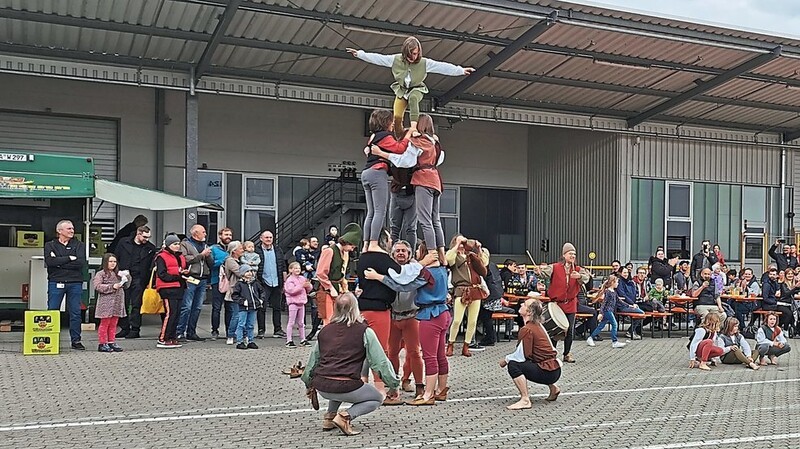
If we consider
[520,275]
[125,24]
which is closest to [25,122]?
[125,24]

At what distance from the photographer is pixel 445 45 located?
16844mm

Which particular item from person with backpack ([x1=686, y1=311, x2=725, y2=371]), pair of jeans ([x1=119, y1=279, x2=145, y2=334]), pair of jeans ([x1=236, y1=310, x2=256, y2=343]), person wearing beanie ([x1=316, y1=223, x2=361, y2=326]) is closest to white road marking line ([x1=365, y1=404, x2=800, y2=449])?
person wearing beanie ([x1=316, y1=223, x2=361, y2=326])

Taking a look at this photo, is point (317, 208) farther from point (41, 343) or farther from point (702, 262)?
point (41, 343)

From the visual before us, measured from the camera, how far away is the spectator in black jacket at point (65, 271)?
11.3 meters

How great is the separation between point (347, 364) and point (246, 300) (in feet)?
18.7

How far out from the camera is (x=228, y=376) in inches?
380

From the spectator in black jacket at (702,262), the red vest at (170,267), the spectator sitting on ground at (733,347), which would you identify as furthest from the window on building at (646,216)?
the red vest at (170,267)

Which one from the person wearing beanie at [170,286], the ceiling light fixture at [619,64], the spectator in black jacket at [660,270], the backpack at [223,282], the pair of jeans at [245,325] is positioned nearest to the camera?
the person wearing beanie at [170,286]

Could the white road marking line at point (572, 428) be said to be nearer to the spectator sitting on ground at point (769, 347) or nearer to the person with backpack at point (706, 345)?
the person with backpack at point (706, 345)

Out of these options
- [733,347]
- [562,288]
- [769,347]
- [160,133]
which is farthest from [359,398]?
[160,133]

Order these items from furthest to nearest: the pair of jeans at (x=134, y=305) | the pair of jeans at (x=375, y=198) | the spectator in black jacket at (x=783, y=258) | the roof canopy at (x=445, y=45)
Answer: the spectator in black jacket at (x=783, y=258) < the roof canopy at (x=445, y=45) < the pair of jeans at (x=134, y=305) < the pair of jeans at (x=375, y=198)

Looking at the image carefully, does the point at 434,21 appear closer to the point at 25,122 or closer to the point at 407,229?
the point at 407,229

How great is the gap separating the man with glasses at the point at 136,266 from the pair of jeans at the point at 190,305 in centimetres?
79

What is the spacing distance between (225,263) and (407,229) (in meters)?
4.77
